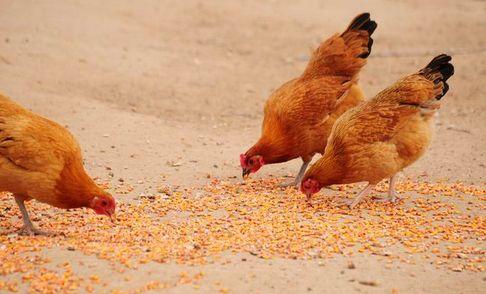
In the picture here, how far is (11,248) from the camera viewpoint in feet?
16.1

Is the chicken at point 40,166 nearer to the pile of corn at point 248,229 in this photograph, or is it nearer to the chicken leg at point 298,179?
the pile of corn at point 248,229

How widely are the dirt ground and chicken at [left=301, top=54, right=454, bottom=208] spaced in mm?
1211

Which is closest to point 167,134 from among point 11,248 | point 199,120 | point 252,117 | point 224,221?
point 199,120

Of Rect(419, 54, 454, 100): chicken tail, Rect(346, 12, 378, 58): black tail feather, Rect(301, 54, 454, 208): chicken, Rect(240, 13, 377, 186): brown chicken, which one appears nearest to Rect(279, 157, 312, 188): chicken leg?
Rect(240, 13, 377, 186): brown chicken

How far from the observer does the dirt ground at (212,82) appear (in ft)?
15.4

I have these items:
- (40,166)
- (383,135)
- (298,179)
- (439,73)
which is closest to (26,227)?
(40,166)

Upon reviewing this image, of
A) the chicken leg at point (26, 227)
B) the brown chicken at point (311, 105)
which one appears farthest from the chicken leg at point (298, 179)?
the chicken leg at point (26, 227)

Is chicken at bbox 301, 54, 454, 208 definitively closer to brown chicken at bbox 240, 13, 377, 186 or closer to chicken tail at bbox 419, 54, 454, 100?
chicken tail at bbox 419, 54, 454, 100

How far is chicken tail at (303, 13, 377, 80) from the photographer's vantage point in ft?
23.2

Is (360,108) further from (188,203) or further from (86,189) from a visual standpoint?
(86,189)

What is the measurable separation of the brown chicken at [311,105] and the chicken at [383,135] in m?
0.51

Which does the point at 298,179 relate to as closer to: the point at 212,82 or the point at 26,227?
the point at 26,227

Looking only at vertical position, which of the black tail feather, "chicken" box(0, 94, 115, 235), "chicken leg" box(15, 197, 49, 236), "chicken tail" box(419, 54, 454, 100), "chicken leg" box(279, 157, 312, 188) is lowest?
"chicken leg" box(15, 197, 49, 236)

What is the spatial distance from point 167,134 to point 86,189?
3.41 meters
